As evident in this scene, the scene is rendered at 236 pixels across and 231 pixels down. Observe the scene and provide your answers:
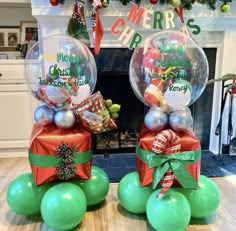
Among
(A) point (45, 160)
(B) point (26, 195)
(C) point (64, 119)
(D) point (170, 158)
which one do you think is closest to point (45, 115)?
(C) point (64, 119)

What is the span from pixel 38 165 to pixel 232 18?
83.2 inches

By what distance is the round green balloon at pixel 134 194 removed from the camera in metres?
1.49

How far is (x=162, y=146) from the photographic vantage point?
4.42 feet

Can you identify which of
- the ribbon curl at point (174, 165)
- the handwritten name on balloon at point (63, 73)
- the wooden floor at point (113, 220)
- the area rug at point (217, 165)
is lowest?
the wooden floor at point (113, 220)

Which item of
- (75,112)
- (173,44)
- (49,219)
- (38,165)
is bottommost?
(49,219)

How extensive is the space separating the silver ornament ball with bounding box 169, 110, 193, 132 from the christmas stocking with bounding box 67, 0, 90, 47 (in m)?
1.01

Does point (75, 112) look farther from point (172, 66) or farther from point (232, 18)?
point (232, 18)

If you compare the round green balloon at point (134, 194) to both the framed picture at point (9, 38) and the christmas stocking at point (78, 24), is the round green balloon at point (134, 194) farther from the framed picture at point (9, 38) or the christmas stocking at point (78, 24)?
the framed picture at point (9, 38)

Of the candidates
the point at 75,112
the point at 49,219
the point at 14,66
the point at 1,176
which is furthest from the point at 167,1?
the point at 1,176

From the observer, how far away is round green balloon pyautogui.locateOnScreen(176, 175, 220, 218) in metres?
1.46

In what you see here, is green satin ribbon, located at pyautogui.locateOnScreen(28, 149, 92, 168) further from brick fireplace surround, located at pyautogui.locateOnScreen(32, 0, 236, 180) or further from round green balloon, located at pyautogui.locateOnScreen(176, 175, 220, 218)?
brick fireplace surround, located at pyautogui.locateOnScreen(32, 0, 236, 180)

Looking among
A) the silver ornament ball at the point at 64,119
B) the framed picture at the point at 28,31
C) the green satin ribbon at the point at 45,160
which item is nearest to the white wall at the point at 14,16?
the framed picture at the point at 28,31

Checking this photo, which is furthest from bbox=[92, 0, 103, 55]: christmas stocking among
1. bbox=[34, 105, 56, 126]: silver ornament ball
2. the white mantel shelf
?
bbox=[34, 105, 56, 126]: silver ornament ball

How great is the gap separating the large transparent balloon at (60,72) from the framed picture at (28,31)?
1.35 metres
